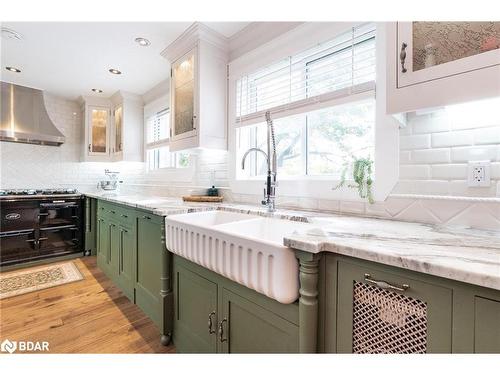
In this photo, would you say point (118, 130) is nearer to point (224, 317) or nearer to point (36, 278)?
point (36, 278)

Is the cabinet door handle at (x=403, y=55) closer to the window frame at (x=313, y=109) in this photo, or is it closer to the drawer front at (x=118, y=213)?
the window frame at (x=313, y=109)

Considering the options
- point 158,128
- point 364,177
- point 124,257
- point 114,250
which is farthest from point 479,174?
point 158,128

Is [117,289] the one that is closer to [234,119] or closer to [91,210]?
[91,210]

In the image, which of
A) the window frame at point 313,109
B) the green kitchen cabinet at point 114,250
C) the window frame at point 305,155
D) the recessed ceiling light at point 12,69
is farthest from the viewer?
the recessed ceiling light at point 12,69

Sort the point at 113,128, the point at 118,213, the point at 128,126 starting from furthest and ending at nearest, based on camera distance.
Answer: the point at 113,128 < the point at 128,126 < the point at 118,213

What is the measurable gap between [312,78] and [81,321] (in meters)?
2.58

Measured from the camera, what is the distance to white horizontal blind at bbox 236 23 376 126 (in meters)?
1.48

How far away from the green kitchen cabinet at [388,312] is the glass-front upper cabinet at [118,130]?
12.7ft

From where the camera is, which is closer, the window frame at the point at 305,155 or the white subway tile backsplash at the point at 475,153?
the white subway tile backsplash at the point at 475,153

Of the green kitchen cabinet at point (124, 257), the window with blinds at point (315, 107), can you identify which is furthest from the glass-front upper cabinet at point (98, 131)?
the window with blinds at point (315, 107)

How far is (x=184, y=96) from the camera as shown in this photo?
2381 millimetres

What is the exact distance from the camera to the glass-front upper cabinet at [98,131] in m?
4.02

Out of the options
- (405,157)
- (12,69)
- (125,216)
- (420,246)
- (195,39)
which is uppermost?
(12,69)
